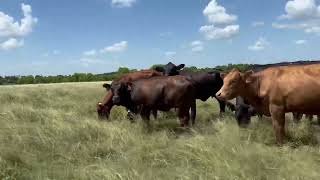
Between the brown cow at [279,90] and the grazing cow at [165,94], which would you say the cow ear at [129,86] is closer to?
the grazing cow at [165,94]

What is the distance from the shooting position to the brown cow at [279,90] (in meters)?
10.2

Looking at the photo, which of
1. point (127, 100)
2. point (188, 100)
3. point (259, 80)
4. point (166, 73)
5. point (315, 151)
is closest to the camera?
point (315, 151)

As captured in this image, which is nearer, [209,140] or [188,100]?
[209,140]

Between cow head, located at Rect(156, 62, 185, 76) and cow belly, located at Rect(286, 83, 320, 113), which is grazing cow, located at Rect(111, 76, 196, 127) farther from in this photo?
cow head, located at Rect(156, 62, 185, 76)

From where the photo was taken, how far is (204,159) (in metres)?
8.09

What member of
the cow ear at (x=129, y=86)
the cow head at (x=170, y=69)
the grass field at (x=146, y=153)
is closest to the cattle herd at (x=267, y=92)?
the grass field at (x=146, y=153)

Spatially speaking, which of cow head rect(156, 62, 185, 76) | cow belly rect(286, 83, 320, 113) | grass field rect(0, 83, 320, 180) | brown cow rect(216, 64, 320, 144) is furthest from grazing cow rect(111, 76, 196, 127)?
cow head rect(156, 62, 185, 76)

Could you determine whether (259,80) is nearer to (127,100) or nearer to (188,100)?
(188,100)

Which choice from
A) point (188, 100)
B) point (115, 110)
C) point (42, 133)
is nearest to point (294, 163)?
point (42, 133)

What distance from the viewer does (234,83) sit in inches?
433

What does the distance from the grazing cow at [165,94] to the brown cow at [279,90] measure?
2.81 meters

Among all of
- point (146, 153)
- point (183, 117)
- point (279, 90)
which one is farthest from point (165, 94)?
point (146, 153)

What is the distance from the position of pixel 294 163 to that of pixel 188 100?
6.36 m

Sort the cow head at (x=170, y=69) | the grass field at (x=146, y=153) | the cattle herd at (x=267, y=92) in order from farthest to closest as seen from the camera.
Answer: the cow head at (x=170, y=69)
the cattle herd at (x=267, y=92)
the grass field at (x=146, y=153)
